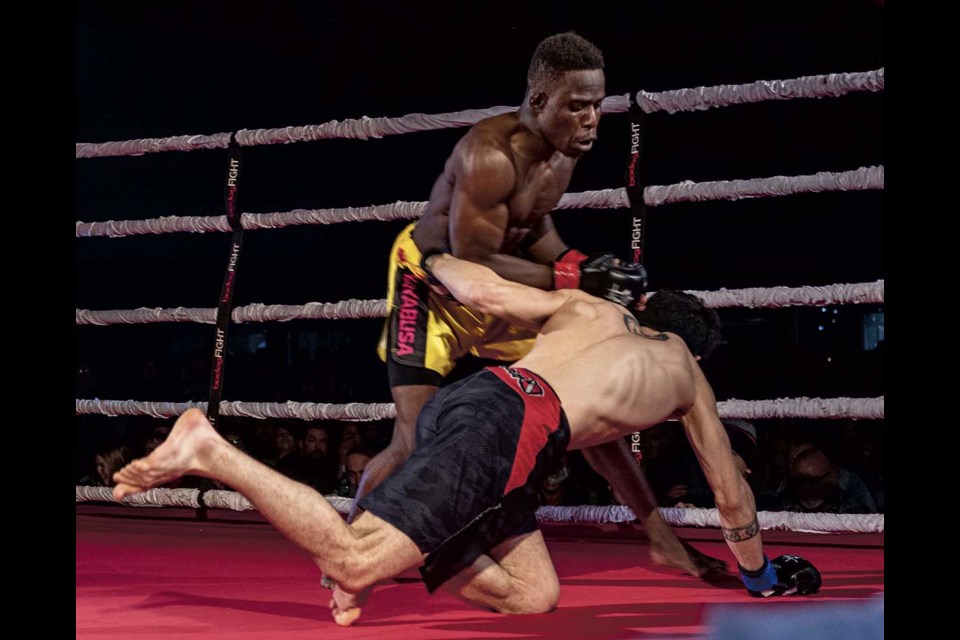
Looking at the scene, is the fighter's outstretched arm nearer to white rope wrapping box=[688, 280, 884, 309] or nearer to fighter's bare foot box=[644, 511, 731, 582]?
fighter's bare foot box=[644, 511, 731, 582]

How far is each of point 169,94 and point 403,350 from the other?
13.5ft

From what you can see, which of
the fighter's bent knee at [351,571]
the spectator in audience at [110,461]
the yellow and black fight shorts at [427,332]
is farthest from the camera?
the spectator in audience at [110,461]

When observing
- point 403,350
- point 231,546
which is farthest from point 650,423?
point 231,546

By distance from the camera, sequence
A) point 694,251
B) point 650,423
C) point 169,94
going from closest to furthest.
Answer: point 650,423 < point 694,251 < point 169,94

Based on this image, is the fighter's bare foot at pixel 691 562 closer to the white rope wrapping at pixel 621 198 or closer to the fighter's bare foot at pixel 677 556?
the fighter's bare foot at pixel 677 556

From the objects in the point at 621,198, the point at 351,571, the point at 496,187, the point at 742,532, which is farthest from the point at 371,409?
the point at 351,571

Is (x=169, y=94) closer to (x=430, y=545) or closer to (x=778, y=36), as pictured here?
(x=778, y=36)

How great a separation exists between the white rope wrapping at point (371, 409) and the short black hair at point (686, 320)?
0.50 meters

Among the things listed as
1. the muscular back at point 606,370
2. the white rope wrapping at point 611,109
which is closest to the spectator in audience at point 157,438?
the white rope wrapping at point 611,109

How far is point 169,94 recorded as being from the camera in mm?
6152

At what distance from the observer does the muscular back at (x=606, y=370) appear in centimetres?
203

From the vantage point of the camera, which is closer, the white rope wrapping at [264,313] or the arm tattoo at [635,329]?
the arm tattoo at [635,329]

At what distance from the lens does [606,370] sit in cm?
204

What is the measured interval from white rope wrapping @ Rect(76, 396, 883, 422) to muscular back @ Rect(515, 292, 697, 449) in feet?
2.28
